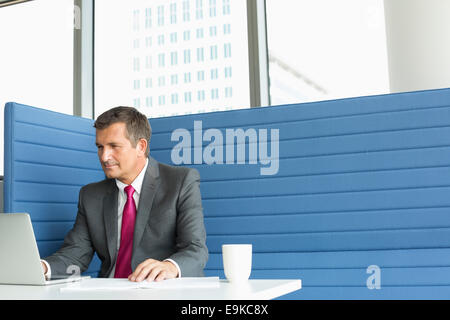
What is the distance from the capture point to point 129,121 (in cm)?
174

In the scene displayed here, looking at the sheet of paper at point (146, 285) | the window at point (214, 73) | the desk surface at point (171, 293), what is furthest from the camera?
the window at point (214, 73)

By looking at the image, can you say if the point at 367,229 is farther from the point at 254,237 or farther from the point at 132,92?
the point at 132,92

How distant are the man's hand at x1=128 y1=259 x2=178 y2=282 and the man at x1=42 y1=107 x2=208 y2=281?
0.30 m

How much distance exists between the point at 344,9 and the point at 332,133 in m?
1.31

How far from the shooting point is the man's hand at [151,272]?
1079 millimetres

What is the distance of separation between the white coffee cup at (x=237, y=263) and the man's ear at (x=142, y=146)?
0.78 m

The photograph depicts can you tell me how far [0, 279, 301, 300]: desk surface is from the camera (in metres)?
0.84

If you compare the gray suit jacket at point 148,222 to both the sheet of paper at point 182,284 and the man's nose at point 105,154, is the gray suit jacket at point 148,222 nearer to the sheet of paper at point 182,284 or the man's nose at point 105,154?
the man's nose at point 105,154

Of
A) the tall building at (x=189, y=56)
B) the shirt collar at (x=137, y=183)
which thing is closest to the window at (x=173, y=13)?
the tall building at (x=189, y=56)

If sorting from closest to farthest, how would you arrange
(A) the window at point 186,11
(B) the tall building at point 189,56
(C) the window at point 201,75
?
(B) the tall building at point 189,56, (C) the window at point 201,75, (A) the window at point 186,11

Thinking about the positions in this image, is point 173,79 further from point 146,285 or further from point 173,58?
point 146,285

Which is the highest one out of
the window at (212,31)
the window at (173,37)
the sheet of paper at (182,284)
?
the window at (173,37)
